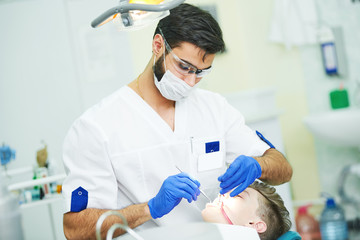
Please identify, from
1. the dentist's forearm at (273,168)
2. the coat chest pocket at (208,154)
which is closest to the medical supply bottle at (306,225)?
the dentist's forearm at (273,168)

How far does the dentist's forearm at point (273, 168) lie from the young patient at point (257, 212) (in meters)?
0.06

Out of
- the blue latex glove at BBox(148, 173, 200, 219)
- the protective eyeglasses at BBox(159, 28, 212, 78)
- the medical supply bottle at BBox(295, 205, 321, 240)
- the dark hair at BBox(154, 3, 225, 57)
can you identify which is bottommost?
the medical supply bottle at BBox(295, 205, 321, 240)

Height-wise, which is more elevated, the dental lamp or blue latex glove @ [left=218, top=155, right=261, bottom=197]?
the dental lamp

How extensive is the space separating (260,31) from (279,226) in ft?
7.71

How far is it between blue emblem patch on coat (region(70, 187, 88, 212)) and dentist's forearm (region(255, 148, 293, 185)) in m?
0.61

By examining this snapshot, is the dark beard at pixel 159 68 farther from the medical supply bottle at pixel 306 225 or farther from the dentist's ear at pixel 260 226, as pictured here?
the medical supply bottle at pixel 306 225

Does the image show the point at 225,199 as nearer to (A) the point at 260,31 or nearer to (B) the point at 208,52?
(B) the point at 208,52

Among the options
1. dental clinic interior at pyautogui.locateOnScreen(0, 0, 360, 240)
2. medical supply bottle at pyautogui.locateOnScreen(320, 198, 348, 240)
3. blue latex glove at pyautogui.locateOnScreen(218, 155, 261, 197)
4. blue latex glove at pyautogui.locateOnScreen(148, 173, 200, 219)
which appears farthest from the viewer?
dental clinic interior at pyautogui.locateOnScreen(0, 0, 360, 240)

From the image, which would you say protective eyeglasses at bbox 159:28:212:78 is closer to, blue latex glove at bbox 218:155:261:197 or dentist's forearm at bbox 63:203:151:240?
blue latex glove at bbox 218:155:261:197

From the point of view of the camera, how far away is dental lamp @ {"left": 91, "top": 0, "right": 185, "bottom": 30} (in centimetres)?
105

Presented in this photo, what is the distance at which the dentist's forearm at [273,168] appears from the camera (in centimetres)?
145

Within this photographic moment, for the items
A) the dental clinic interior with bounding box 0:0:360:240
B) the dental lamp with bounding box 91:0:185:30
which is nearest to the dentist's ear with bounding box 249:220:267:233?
the dental lamp with bounding box 91:0:185:30

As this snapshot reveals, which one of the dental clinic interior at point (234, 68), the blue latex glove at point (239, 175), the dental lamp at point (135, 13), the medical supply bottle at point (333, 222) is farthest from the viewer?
the dental clinic interior at point (234, 68)

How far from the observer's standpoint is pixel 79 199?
1.29m
